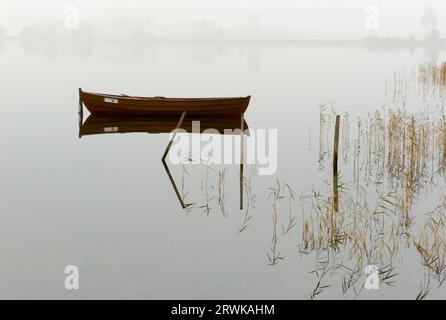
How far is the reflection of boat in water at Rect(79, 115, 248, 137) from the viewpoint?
2444cm

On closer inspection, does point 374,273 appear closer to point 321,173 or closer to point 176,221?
point 176,221

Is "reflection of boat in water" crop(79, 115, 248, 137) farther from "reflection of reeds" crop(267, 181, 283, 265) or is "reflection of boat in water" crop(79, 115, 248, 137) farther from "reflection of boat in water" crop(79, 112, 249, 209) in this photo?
"reflection of reeds" crop(267, 181, 283, 265)

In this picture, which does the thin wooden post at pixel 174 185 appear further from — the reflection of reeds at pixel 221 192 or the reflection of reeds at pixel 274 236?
the reflection of reeds at pixel 274 236

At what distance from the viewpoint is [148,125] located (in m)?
25.1

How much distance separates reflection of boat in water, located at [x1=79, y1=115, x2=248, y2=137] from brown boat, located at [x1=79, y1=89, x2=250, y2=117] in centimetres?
30

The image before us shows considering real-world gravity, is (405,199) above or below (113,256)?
above

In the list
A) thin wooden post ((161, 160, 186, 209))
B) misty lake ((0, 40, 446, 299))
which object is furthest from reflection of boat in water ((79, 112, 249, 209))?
thin wooden post ((161, 160, 186, 209))

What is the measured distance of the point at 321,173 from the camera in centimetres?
1602

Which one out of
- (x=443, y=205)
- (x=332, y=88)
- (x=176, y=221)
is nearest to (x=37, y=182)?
(x=176, y=221)

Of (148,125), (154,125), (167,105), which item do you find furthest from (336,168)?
(148,125)

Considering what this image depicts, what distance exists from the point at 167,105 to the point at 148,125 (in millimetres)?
1094

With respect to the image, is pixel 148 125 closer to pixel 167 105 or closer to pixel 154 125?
pixel 154 125

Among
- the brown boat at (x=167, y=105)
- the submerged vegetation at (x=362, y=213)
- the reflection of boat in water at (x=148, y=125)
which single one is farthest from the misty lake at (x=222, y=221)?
the brown boat at (x=167, y=105)

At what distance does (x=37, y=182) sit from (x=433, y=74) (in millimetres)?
26593
